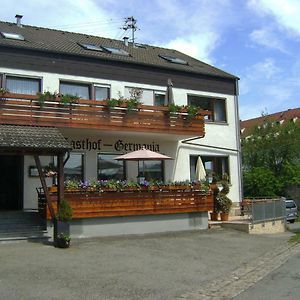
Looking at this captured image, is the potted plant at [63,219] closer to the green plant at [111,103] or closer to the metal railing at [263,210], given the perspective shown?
the green plant at [111,103]

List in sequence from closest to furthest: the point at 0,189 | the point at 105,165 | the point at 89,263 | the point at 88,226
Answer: the point at 89,263
the point at 88,226
the point at 0,189
the point at 105,165

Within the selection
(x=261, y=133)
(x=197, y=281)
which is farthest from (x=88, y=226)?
(x=261, y=133)

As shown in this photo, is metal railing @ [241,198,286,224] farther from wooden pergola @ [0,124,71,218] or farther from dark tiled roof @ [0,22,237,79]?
wooden pergola @ [0,124,71,218]

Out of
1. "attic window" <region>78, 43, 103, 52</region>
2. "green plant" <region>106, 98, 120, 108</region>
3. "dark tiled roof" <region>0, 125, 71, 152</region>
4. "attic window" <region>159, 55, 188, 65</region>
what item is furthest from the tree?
"dark tiled roof" <region>0, 125, 71, 152</region>

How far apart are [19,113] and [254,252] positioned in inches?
343

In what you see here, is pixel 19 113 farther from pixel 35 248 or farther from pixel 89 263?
pixel 89 263

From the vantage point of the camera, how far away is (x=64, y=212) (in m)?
15.2

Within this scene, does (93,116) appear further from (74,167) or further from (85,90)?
(85,90)

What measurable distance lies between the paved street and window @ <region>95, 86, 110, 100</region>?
691 centimetres

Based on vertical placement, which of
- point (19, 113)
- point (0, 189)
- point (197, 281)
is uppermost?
point (19, 113)

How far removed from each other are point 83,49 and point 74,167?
5607 mm

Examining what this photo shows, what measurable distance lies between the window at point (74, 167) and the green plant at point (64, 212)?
17.6 ft

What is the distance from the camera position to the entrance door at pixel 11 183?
63.5 feet

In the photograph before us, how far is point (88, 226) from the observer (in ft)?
56.1
